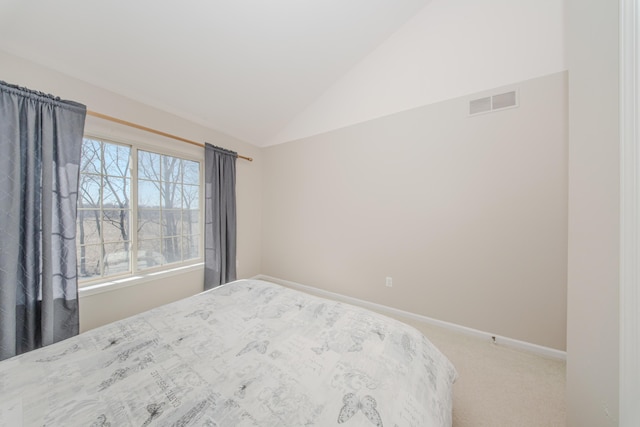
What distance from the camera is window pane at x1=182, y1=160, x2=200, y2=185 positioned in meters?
2.60

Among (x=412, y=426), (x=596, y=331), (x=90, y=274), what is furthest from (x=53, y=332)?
(x=596, y=331)

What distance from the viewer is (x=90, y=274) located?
1.92 metres

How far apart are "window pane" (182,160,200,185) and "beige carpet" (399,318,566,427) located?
319 centimetres

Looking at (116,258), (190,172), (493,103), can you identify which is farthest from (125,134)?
(493,103)

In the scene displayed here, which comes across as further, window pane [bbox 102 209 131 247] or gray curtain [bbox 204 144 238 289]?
gray curtain [bbox 204 144 238 289]

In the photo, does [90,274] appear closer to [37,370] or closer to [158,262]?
[158,262]

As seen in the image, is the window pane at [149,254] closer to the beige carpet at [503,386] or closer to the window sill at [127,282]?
the window sill at [127,282]

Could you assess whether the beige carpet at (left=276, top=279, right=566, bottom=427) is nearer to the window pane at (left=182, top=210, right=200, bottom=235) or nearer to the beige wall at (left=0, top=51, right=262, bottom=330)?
the beige wall at (left=0, top=51, right=262, bottom=330)

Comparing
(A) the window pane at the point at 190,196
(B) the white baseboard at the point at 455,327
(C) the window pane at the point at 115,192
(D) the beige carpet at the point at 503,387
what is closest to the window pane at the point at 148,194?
(C) the window pane at the point at 115,192

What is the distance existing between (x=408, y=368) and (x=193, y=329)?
113cm

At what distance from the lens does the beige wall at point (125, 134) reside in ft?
5.17

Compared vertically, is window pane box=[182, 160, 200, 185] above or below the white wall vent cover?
below

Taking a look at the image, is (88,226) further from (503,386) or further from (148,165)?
(503,386)

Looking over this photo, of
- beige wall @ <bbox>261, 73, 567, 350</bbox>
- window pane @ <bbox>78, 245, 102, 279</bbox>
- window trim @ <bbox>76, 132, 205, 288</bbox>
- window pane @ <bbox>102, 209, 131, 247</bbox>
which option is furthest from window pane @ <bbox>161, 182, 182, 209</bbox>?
beige wall @ <bbox>261, 73, 567, 350</bbox>
